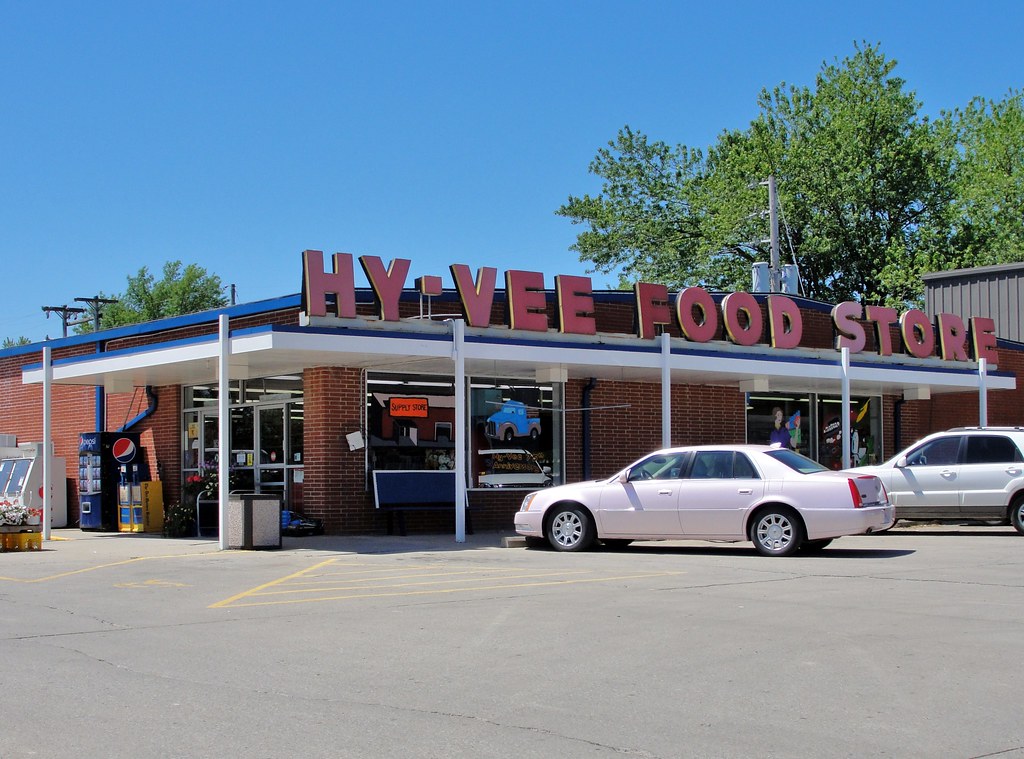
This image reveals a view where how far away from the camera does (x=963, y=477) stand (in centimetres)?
1908

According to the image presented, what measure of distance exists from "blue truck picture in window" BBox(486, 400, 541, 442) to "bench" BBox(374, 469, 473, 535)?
148cm

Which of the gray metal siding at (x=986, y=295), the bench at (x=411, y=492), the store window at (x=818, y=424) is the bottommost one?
A: the bench at (x=411, y=492)

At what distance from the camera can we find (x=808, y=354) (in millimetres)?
23875

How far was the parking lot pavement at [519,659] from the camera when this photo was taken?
251 inches

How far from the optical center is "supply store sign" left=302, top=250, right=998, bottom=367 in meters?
18.4

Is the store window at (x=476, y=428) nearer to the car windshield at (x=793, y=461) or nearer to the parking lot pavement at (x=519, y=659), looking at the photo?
the parking lot pavement at (x=519, y=659)

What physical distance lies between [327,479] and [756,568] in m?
8.64

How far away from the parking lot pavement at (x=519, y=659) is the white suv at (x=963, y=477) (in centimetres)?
394

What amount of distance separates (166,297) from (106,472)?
57464 millimetres

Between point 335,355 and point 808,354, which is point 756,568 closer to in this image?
point 335,355

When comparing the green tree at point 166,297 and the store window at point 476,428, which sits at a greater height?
the green tree at point 166,297

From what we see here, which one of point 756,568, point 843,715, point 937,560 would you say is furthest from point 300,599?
point 937,560

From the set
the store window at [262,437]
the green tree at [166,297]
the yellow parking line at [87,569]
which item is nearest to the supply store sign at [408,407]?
the store window at [262,437]

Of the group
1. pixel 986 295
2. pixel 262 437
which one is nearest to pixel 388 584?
pixel 262 437
